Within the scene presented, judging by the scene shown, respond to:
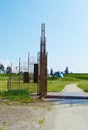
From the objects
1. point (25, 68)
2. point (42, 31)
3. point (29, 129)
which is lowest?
point (29, 129)

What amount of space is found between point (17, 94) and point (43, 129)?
15572 mm

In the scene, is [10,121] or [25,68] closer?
[10,121]

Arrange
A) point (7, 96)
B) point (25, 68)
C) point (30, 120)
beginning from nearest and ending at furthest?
point (30, 120) → point (7, 96) → point (25, 68)

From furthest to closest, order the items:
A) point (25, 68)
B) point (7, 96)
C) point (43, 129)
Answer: point (25, 68), point (7, 96), point (43, 129)

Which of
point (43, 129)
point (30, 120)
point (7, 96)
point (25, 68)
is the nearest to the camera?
point (43, 129)

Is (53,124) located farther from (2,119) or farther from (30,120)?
(2,119)

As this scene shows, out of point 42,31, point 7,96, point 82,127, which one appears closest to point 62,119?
point 82,127

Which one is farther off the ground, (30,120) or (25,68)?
(25,68)

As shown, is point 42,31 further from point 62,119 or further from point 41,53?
point 62,119

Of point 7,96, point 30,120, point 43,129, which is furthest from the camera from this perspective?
point 7,96

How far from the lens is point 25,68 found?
3353cm

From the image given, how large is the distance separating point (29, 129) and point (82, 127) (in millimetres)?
1897

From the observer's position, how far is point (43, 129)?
42.7ft

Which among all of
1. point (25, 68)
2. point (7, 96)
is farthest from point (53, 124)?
point (25, 68)
